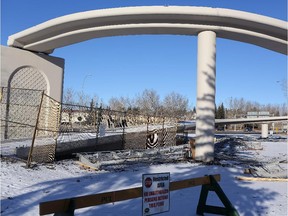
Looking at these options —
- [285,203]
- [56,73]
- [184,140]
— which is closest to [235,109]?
[184,140]

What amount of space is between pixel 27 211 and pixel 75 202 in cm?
229

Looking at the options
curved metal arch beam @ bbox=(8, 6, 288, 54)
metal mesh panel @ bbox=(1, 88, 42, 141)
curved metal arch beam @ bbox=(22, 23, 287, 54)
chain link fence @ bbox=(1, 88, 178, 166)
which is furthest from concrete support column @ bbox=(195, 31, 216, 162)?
metal mesh panel @ bbox=(1, 88, 42, 141)

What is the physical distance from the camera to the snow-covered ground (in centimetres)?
674

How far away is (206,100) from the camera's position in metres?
15.6

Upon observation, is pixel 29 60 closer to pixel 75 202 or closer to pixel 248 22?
pixel 248 22

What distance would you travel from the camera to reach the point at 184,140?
28.8 meters

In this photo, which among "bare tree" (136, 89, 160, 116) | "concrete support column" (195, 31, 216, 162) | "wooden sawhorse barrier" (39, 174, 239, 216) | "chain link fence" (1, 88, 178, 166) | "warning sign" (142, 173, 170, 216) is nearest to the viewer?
"wooden sawhorse barrier" (39, 174, 239, 216)

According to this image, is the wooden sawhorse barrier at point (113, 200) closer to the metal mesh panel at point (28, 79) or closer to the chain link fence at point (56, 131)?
the chain link fence at point (56, 131)

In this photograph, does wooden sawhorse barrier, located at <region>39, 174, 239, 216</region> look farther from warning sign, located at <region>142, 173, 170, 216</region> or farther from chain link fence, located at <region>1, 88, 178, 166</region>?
chain link fence, located at <region>1, 88, 178, 166</region>

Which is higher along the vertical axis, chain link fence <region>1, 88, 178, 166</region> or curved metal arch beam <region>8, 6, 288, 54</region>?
curved metal arch beam <region>8, 6, 288, 54</region>

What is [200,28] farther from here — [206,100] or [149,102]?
[149,102]

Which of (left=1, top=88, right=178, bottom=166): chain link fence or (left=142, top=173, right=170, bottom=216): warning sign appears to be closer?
(left=142, top=173, right=170, bottom=216): warning sign

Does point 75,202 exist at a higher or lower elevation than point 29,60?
lower

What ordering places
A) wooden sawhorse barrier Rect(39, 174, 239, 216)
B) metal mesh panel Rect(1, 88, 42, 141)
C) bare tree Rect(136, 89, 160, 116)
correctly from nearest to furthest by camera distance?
1. wooden sawhorse barrier Rect(39, 174, 239, 216)
2. metal mesh panel Rect(1, 88, 42, 141)
3. bare tree Rect(136, 89, 160, 116)
